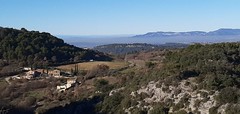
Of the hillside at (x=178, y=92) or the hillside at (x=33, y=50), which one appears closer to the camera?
the hillside at (x=178, y=92)

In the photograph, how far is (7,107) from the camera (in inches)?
1054

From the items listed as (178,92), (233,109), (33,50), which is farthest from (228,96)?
(33,50)

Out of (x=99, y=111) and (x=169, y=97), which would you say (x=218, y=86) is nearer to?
(x=169, y=97)

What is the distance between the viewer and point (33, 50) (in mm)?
60406

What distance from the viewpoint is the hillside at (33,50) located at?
57.6m

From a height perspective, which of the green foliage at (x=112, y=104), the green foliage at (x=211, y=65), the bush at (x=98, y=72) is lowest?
the bush at (x=98, y=72)

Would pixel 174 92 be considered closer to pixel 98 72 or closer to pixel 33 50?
pixel 98 72

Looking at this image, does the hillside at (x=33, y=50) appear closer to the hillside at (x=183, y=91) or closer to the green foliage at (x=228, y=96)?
the hillside at (x=183, y=91)

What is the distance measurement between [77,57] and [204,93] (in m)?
42.6

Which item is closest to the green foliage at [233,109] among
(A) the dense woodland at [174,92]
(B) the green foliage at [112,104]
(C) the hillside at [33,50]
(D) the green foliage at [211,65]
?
(A) the dense woodland at [174,92]

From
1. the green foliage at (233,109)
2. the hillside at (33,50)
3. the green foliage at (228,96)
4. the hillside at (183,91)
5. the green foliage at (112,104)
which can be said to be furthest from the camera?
the hillside at (33,50)

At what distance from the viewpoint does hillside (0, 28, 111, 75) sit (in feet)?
189

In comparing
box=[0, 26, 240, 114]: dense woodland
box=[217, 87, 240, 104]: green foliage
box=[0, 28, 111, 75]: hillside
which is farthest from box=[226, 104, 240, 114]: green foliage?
box=[0, 28, 111, 75]: hillside

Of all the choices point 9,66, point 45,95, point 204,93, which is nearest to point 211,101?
point 204,93
